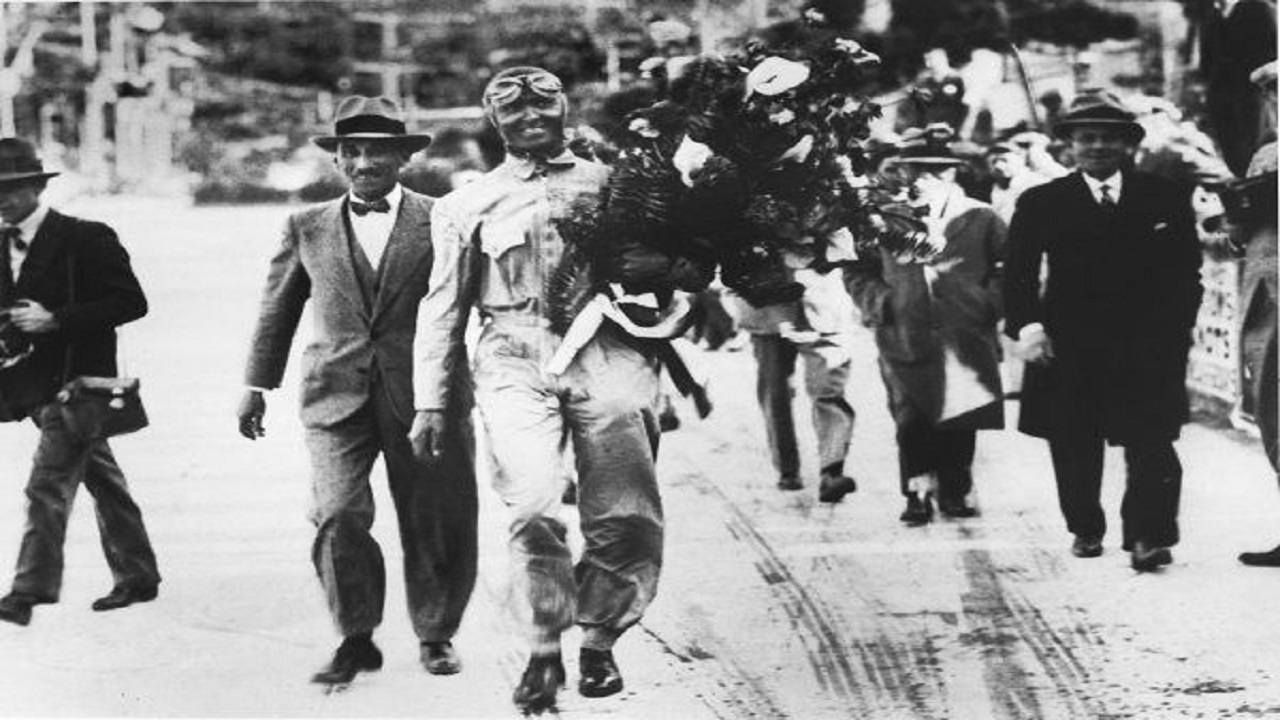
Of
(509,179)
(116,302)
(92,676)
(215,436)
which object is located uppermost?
(509,179)

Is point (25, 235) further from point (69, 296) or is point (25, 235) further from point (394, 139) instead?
point (394, 139)

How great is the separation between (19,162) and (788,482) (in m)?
2.09

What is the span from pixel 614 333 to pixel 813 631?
95cm

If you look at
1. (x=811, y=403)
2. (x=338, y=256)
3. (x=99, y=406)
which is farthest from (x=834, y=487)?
(x=99, y=406)

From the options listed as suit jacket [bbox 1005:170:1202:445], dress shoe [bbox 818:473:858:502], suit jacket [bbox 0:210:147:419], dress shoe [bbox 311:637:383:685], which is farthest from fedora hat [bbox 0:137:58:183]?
suit jacket [bbox 1005:170:1202:445]

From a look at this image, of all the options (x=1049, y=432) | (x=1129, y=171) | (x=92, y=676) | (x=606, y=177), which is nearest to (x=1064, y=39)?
(x=1129, y=171)

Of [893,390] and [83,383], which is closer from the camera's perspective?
[83,383]

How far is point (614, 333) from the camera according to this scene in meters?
4.07

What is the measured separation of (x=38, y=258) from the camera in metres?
4.47

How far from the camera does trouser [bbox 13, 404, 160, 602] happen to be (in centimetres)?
451

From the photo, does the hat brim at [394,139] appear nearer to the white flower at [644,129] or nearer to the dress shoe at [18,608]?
the white flower at [644,129]

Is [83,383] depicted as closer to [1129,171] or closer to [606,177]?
[606,177]

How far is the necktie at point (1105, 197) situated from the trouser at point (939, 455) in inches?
28.5

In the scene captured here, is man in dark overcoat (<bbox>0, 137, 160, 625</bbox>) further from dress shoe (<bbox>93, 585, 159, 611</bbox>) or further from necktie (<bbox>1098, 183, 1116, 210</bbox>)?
necktie (<bbox>1098, 183, 1116, 210</bbox>)
